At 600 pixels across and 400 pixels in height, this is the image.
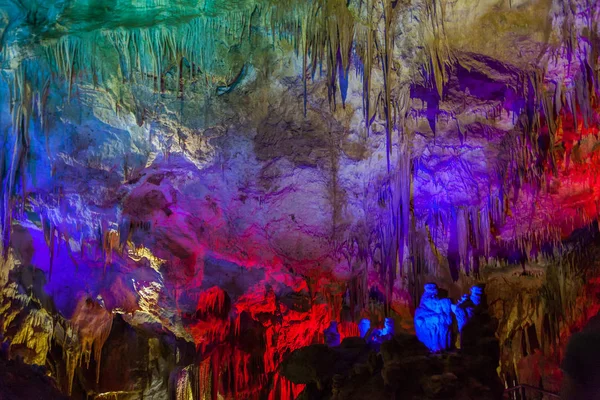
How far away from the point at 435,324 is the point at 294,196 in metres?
3.17

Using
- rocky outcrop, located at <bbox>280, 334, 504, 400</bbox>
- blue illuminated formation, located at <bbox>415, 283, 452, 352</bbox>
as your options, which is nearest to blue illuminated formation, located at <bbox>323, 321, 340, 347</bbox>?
rocky outcrop, located at <bbox>280, 334, 504, 400</bbox>

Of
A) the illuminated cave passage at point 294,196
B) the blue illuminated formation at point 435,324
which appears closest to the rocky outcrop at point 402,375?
the illuminated cave passage at point 294,196

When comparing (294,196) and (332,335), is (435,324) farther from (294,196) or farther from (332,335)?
(332,335)

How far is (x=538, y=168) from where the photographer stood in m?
7.50

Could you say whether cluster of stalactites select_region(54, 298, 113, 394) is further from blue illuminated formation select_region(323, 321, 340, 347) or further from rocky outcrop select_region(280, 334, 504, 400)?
rocky outcrop select_region(280, 334, 504, 400)

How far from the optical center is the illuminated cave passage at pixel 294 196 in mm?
5367

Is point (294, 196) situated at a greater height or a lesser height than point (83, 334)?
greater

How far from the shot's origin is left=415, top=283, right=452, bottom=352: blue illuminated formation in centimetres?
576

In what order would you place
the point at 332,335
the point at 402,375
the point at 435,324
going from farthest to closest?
the point at 332,335, the point at 435,324, the point at 402,375

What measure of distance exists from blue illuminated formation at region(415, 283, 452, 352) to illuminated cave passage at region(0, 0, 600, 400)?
0.08ft

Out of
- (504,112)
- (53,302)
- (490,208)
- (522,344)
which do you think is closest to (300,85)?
(504,112)

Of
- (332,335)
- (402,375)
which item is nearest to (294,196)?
(332,335)

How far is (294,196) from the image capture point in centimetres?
806

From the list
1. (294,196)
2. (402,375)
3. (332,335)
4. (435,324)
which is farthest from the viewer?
(332,335)
